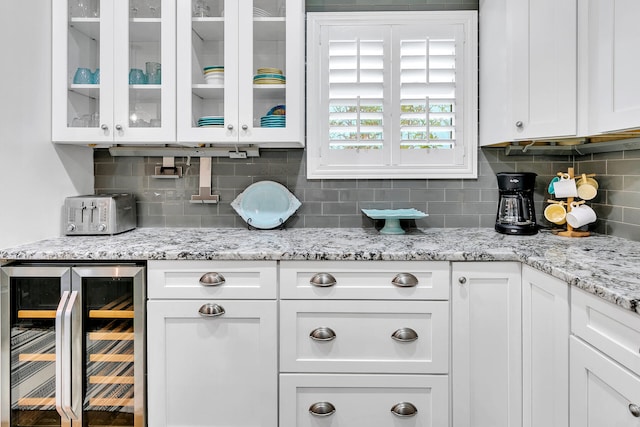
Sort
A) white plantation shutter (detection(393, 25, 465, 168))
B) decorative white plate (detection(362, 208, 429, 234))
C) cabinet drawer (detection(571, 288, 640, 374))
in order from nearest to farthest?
cabinet drawer (detection(571, 288, 640, 374)) < decorative white plate (detection(362, 208, 429, 234)) < white plantation shutter (detection(393, 25, 465, 168))

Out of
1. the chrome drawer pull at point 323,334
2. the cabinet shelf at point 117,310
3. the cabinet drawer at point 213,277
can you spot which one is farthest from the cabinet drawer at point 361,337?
the cabinet shelf at point 117,310

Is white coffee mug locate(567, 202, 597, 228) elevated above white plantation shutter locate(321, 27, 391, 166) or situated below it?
below

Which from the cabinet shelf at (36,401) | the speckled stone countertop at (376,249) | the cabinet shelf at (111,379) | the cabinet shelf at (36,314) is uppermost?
the speckled stone countertop at (376,249)

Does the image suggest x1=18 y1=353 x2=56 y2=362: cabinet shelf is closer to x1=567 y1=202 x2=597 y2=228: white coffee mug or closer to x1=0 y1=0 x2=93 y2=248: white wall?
x1=0 y1=0 x2=93 y2=248: white wall

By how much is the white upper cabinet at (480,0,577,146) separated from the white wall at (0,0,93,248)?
219 centimetres

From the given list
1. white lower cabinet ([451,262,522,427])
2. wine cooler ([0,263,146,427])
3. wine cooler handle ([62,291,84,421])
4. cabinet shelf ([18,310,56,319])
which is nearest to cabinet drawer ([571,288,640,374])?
white lower cabinet ([451,262,522,427])

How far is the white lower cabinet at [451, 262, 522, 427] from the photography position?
170 centimetres

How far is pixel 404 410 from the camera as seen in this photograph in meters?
1.72

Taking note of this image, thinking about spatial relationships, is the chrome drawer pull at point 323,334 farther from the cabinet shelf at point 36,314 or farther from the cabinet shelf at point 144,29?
the cabinet shelf at point 144,29

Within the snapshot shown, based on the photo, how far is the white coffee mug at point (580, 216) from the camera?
2.02 metres

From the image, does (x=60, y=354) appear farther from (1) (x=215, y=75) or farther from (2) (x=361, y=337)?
(1) (x=215, y=75)

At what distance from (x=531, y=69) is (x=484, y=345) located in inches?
48.7

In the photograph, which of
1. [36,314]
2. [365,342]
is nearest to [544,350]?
[365,342]

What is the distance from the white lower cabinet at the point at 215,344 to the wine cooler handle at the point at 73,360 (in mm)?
274
